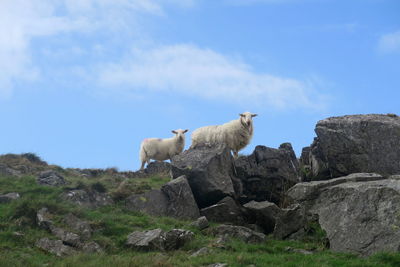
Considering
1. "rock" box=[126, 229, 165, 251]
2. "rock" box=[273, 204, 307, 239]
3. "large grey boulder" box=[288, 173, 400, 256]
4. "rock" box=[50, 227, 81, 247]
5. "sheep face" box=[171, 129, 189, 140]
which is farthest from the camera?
"sheep face" box=[171, 129, 189, 140]

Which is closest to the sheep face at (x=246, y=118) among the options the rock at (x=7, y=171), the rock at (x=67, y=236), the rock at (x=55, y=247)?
the rock at (x=7, y=171)

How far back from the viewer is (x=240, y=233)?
727 inches

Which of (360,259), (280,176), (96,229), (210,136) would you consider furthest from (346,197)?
(210,136)

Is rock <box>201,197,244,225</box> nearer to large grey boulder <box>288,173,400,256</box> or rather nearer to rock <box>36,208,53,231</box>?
large grey boulder <box>288,173,400,256</box>

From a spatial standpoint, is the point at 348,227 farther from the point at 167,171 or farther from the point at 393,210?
the point at 167,171

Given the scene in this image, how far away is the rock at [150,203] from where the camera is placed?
69.9ft

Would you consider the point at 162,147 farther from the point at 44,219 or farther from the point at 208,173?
the point at 44,219

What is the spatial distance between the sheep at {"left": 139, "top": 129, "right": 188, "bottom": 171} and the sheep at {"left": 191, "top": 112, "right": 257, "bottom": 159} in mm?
4366

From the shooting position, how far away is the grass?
15312mm

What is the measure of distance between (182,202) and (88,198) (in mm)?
3659

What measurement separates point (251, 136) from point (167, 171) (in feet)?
14.3

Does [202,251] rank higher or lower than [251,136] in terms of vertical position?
lower

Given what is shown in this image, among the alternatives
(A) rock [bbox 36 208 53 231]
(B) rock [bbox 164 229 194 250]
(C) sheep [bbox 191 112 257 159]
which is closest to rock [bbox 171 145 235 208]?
(C) sheep [bbox 191 112 257 159]

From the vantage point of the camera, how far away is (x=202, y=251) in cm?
1653
